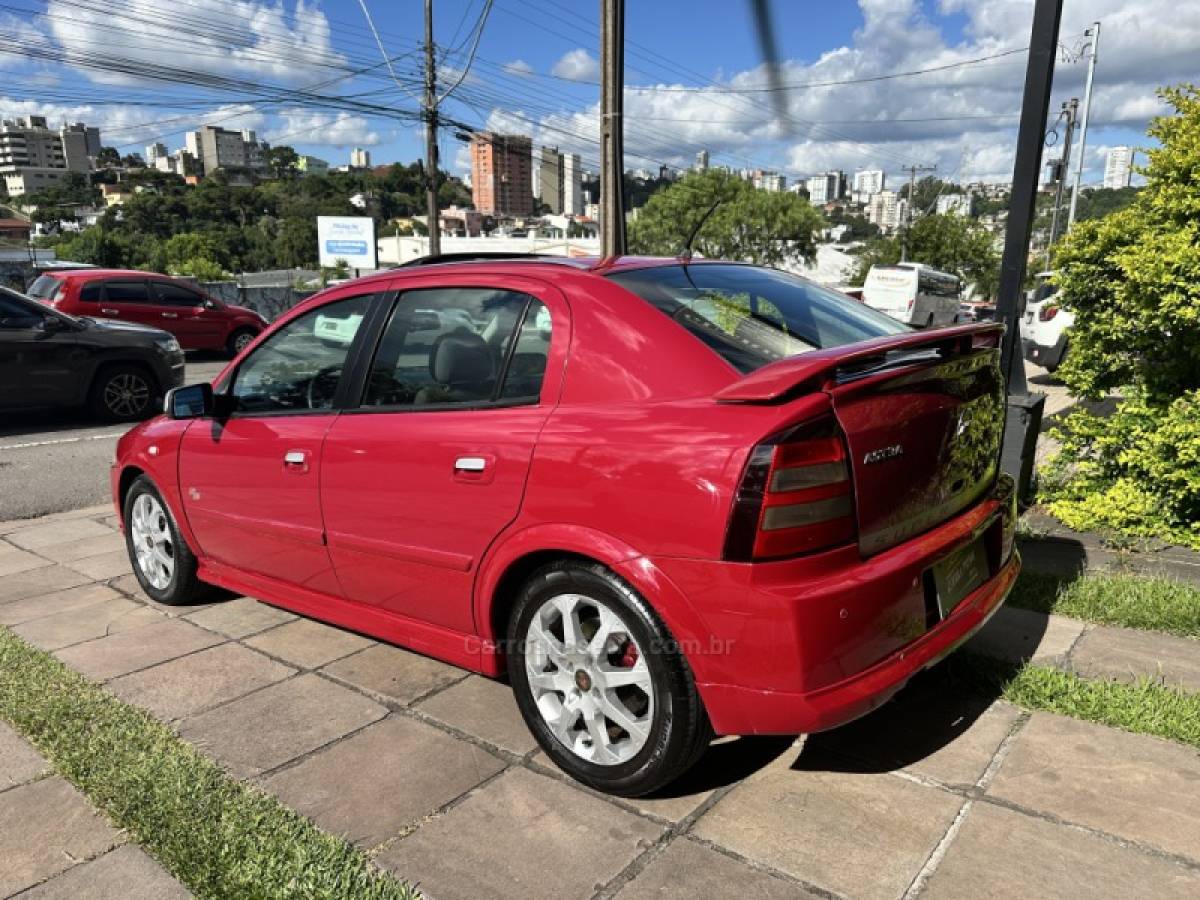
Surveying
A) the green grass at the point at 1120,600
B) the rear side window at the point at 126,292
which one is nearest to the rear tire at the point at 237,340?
the rear side window at the point at 126,292

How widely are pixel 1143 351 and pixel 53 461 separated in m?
8.78

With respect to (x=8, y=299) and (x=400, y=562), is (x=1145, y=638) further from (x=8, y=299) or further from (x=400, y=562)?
(x=8, y=299)

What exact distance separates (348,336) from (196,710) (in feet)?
5.10

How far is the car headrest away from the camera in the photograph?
303cm

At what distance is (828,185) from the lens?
271 ft

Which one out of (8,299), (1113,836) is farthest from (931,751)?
(8,299)

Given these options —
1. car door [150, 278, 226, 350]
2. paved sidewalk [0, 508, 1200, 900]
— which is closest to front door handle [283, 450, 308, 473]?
paved sidewalk [0, 508, 1200, 900]

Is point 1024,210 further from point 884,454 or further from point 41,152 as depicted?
point 41,152

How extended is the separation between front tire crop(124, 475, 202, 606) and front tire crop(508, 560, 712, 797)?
7.54 feet

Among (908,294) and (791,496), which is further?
(908,294)

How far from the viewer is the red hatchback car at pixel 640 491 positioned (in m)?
2.32

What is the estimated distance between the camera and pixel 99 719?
3279 millimetres

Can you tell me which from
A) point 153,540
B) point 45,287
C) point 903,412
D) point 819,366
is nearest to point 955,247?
point 45,287

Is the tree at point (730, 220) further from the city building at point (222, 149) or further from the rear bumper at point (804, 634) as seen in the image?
the city building at point (222, 149)
